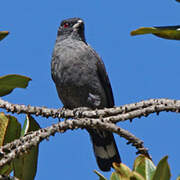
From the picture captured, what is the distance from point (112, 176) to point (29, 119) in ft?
3.47

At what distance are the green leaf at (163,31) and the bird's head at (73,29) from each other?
4128mm

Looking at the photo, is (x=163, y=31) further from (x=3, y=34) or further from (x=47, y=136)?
(x=3, y=34)

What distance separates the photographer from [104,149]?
6.27 metres

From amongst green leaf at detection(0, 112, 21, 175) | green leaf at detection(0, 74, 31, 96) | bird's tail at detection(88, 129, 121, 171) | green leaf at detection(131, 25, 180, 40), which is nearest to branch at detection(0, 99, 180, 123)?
green leaf at detection(0, 74, 31, 96)

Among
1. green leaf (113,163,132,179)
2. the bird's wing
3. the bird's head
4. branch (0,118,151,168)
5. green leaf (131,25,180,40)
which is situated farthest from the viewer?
the bird's head

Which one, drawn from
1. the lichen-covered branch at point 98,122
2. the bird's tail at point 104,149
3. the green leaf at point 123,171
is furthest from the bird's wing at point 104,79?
the green leaf at point 123,171

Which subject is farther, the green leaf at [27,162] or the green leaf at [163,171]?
the green leaf at [27,162]

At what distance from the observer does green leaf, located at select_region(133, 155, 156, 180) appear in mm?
2307

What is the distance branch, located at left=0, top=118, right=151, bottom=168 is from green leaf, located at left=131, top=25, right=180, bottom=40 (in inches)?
29.5

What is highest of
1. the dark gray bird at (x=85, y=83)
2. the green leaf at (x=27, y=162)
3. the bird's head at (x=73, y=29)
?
the bird's head at (x=73, y=29)

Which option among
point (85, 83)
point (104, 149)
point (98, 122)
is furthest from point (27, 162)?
point (104, 149)

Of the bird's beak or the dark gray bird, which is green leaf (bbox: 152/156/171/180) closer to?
the dark gray bird

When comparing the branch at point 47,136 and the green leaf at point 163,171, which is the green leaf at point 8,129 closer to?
the branch at point 47,136

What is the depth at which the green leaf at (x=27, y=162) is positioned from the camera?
288cm
